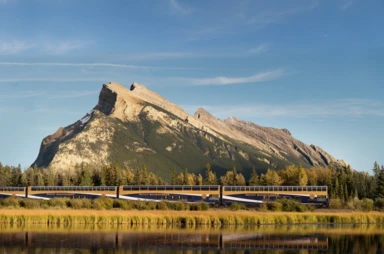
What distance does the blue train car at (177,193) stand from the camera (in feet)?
365

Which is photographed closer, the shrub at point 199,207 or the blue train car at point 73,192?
the shrub at point 199,207

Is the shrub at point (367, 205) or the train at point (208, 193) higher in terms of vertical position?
the train at point (208, 193)

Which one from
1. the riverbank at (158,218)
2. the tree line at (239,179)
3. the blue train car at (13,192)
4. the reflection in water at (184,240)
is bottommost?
the reflection in water at (184,240)

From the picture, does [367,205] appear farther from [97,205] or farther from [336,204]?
[97,205]

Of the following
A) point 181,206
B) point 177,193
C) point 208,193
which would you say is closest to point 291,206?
point 181,206

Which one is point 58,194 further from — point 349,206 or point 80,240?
point 80,240

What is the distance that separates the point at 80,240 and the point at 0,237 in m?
7.72

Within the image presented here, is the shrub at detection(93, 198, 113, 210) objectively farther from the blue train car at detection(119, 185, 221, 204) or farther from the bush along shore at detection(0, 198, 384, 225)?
the blue train car at detection(119, 185, 221, 204)

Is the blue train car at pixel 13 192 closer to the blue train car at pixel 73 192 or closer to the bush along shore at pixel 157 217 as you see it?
the blue train car at pixel 73 192

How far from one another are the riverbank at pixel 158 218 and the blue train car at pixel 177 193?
34351mm

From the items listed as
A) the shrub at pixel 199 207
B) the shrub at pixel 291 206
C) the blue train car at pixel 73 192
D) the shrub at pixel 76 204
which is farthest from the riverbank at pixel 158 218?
the blue train car at pixel 73 192

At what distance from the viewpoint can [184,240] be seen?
51.1 meters

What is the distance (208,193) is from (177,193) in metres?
6.81

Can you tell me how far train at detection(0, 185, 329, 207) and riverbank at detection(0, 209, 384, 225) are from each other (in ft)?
85.7
